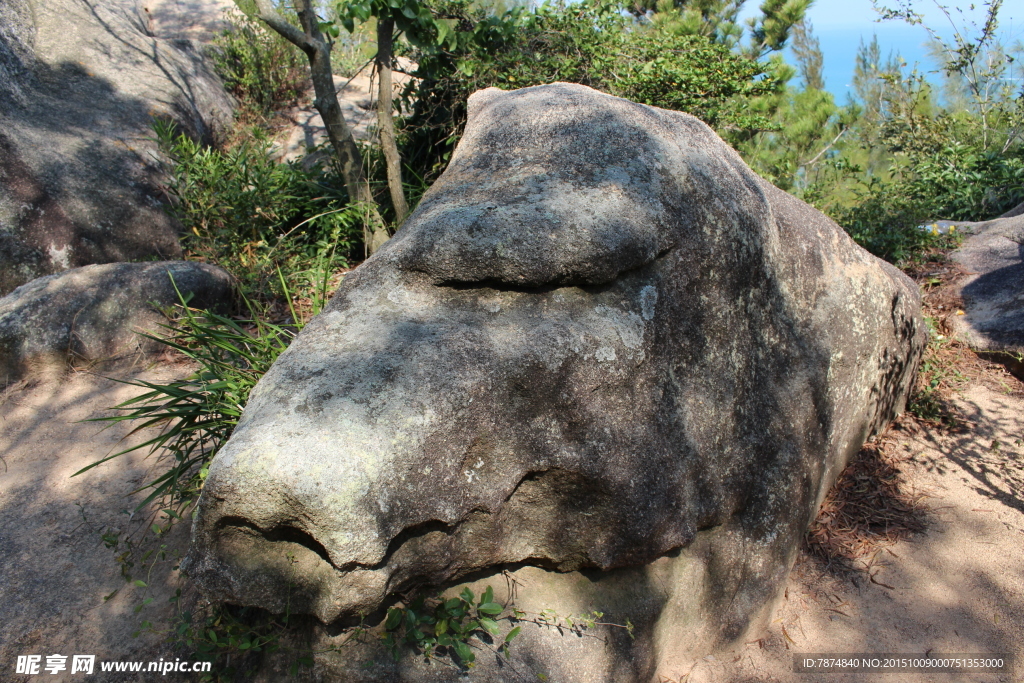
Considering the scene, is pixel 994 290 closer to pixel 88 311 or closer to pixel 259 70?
pixel 88 311

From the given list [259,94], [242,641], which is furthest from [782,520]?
[259,94]

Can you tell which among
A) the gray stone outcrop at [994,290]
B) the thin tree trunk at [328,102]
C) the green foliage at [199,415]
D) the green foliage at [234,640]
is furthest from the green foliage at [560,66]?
the green foliage at [234,640]

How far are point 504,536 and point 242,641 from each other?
0.78 metres

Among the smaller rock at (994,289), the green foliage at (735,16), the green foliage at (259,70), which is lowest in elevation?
the smaller rock at (994,289)

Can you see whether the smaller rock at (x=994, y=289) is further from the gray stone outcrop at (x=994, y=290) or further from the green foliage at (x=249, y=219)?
the green foliage at (x=249, y=219)

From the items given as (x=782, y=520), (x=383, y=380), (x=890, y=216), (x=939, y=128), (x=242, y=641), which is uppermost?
(x=939, y=128)

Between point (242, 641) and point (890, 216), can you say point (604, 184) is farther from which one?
point (890, 216)

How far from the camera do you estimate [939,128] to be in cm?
708

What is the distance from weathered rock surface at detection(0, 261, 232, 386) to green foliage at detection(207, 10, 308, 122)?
384cm

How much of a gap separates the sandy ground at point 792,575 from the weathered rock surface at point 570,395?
1.01 ft

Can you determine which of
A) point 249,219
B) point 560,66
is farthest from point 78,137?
point 560,66

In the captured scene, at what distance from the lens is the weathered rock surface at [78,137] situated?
14.2ft

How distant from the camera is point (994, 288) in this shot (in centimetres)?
409

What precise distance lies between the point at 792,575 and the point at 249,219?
395cm
